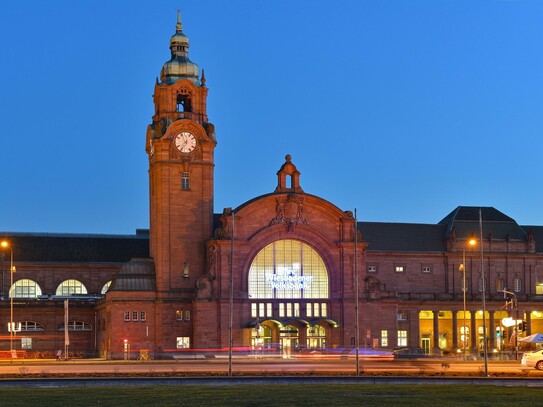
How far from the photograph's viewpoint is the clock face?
121 m

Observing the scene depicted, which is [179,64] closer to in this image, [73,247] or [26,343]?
[73,247]

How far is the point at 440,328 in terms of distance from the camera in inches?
5330

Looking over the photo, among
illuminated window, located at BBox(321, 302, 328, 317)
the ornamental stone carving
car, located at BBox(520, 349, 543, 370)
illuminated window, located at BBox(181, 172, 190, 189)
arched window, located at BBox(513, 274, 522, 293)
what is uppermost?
illuminated window, located at BBox(181, 172, 190, 189)

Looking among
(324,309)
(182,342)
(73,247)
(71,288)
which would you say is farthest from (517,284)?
(73,247)

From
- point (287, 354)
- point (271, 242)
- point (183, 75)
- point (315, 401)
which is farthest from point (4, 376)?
point (183, 75)

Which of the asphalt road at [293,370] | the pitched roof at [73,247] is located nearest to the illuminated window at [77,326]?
the pitched roof at [73,247]

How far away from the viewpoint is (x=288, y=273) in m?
121

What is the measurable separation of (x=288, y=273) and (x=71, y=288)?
2930 centimetres

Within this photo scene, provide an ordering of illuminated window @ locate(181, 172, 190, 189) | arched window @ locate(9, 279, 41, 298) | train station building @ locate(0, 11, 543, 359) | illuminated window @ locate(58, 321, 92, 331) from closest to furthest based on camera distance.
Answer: train station building @ locate(0, 11, 543, 359) → illuminated window @ locate(181, 172, 190, 189) → illuminated window @ locate(58, 321, 92, 331) → arched window @ locate(9, 279, 41, 298)

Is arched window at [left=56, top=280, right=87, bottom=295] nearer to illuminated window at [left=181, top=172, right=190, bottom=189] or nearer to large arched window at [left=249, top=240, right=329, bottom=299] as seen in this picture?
illuminated window at [left=181, top=172, right=190, bottom=189]

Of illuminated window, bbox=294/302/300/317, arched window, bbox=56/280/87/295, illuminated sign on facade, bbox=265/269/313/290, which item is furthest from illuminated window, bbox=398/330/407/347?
arched window, bbox=56/280/87/295

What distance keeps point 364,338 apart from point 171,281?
2163cm

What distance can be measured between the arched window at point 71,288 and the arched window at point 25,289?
8.55ft

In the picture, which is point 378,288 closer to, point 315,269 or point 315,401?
point 315,269
